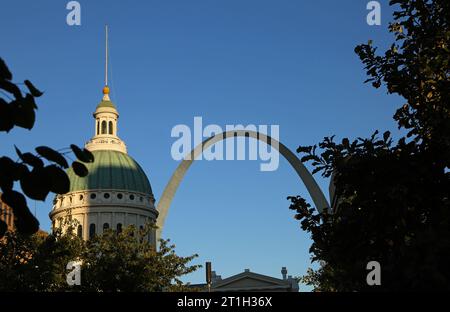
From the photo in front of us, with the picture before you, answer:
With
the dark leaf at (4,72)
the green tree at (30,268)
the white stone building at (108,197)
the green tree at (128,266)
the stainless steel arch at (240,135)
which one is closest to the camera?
the dark leaf at (4,72)

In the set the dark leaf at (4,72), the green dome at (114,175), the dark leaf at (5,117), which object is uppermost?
the green dome at (114,175)

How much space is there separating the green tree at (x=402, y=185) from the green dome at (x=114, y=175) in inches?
4859

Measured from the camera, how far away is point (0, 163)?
19.5 feet

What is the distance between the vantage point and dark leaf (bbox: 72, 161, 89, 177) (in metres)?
6.43

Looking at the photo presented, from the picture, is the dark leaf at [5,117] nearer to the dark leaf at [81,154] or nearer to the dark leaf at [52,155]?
the dark leaf at [52,155]

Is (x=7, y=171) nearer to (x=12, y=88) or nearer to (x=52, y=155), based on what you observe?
(x=52, y=155)

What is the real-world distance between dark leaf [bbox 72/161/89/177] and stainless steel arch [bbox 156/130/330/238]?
64.3 metres

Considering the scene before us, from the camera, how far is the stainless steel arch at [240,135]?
74.3 meters

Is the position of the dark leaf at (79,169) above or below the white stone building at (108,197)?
below


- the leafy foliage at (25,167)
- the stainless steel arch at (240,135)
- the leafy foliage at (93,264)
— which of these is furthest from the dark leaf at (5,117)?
the stainless steel arch at (240,135)

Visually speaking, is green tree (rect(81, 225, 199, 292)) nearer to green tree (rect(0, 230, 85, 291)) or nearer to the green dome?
green tree (rect(0, 230, 85, 291))

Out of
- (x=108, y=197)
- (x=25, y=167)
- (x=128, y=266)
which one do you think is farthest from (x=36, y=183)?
(x=108, y=197)

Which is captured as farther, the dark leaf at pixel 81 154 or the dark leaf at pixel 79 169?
the dark leaf at pixel 79 169

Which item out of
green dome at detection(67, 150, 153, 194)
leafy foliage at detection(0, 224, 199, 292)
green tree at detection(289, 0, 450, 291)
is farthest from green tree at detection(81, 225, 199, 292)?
green dome at detection(67, 150, 153, 194)
